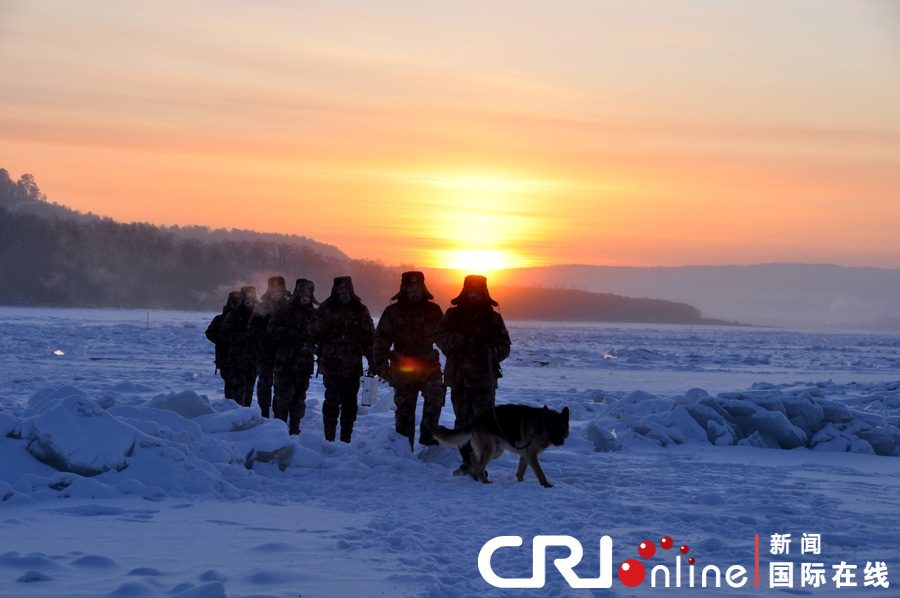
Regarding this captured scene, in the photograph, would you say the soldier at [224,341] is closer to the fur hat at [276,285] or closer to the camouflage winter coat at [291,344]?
the fur hat at [276,285]

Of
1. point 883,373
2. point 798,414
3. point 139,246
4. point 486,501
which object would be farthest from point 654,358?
point 139,246

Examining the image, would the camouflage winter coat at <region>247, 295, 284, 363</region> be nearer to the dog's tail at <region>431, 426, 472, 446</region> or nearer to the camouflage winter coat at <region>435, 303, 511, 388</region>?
the camouflage winter coat at <region>435, 303, 511, 388</region>

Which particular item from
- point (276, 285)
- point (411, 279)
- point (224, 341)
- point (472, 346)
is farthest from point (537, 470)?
point (224, 341)

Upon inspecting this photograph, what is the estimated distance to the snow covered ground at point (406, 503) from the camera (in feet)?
14.4

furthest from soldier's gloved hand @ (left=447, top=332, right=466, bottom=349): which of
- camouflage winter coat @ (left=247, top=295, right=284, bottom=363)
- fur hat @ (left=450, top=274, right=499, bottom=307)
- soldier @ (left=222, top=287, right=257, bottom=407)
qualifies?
soldier @ (left=222, top=287, right=257, bottom=407)

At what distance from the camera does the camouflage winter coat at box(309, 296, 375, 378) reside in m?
8.84

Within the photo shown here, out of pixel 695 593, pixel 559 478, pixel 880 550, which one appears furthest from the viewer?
pixel 559 478

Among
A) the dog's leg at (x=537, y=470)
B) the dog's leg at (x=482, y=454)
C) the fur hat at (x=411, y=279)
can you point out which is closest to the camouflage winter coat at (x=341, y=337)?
the fur hat at (x=411, y=279)

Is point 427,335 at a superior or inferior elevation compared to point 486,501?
superior

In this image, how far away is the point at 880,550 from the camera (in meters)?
5.19

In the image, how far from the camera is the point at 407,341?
841cm

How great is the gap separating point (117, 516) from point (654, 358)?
97.5 feet

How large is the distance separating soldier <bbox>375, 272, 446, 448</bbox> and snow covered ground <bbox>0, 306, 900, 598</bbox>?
41 centimetres

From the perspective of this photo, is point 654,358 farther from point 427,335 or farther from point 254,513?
point 254,513
